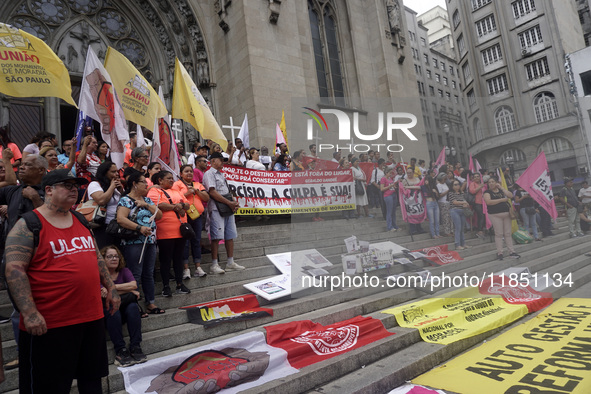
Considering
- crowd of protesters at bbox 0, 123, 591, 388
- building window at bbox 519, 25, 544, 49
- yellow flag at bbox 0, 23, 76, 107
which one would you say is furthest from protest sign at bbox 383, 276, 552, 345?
building window at bbox 519, 25, 544, 49

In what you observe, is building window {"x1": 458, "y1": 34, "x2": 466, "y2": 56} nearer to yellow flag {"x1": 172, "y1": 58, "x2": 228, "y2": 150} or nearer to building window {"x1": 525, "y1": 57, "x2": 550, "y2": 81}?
building window {"x1": 525, "y1": 57, "x2": 550, "y2": 81}

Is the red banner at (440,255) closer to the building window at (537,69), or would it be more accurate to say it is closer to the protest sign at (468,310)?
the protest sign at (468,310)

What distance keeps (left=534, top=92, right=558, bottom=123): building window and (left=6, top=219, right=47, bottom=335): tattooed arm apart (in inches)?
1655

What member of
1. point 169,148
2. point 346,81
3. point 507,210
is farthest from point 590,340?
point 346,81

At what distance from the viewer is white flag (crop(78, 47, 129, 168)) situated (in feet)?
18.1

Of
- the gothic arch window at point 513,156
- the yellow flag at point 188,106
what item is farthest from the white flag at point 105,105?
the gothic arch window at point 513,156

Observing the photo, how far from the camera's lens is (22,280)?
7.59 ft

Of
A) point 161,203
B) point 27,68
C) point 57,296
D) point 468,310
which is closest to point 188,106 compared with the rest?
point 27,68

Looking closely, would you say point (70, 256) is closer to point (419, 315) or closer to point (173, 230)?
point (173, 230)

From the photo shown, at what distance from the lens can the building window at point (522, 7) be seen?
36.7 meters

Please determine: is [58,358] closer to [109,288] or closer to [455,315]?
[109,288]

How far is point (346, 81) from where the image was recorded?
19.2m

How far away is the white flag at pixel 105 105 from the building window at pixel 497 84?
140 ft

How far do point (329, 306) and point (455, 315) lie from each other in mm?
1808
